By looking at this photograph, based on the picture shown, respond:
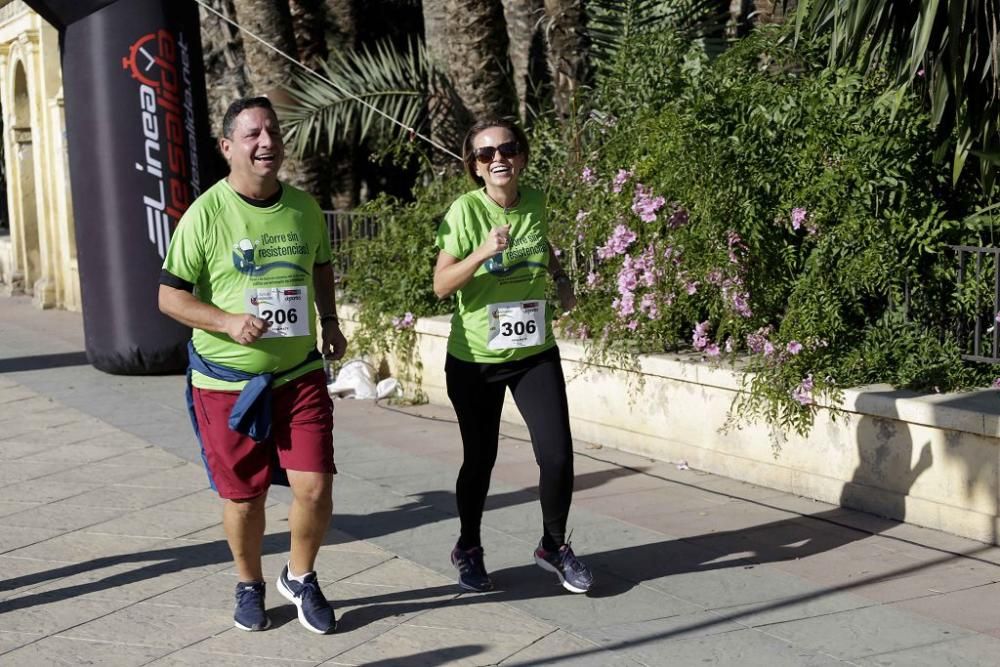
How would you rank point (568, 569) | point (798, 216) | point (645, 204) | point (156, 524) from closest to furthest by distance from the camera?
point (568, 569) → point (156, 524) → point (798, 216) → point (645, 204)

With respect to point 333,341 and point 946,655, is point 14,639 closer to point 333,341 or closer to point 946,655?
point 333,341

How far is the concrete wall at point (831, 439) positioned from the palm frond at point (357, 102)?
4.56 metres

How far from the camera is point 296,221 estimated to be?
4.67 meters

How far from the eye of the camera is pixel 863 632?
4.61 metres

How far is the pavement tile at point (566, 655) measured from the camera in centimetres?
438

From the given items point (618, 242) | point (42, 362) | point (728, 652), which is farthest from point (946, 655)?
point (42, 362)

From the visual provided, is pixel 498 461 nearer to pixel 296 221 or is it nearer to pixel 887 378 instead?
pixel 887 378

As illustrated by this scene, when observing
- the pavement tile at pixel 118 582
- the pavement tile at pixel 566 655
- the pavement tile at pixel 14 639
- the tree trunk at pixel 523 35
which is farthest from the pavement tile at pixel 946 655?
the tree trunk at pixel 523 35

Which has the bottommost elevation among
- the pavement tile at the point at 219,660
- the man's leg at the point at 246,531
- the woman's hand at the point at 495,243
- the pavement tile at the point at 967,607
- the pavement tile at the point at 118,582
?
the pavement tile at the point at 967,607

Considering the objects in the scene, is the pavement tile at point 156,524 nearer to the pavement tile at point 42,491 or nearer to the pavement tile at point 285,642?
the pavement tile at point 42,491

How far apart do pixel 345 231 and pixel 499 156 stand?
238 inches

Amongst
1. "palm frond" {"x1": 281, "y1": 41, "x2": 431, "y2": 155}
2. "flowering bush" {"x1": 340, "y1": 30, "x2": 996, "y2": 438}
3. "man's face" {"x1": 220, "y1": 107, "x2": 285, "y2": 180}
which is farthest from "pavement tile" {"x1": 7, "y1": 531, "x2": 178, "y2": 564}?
"palm frond" {"x1": 281, "y1": 41, "x2": 431, "y2": 155}

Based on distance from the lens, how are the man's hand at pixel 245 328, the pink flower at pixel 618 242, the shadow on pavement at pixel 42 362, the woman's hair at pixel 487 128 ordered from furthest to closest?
the shadow on pavement at pixel 42 362, the pink flower at pixel 618 242, the woman's hair at pixel 487 128, the man's hand at pixel 245 328

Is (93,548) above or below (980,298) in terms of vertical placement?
below
